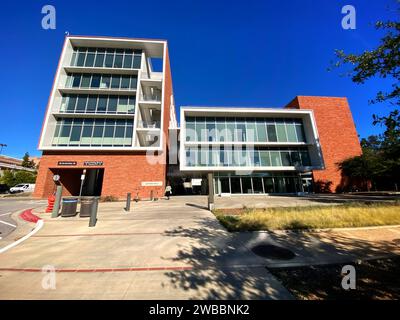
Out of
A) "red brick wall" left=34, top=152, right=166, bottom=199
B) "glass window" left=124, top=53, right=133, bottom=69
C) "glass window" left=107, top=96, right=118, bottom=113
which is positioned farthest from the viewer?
"glass window" left=124, top=53, right=133, bottom=69

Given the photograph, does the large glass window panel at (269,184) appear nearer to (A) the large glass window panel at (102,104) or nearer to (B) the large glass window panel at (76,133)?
(A) the large glass window panel at (102,104)

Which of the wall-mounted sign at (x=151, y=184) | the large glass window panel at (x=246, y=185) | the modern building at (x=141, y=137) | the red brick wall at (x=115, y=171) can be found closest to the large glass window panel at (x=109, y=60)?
the modern building at (x=141, y=137)

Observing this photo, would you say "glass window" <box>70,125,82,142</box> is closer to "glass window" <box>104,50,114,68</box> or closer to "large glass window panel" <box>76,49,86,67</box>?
"large glass window panel" <box>76,49,86,67</box>

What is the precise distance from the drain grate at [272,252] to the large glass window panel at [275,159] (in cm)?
2422

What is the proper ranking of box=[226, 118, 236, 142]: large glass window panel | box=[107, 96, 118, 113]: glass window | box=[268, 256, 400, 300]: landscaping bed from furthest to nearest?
box=[226, 118, 236, 142]: large glass window panel, box=[107, 96, 118, 113]: glass window, box=[268, 256, 400, 300]: landscaping bed

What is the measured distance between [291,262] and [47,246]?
757cm

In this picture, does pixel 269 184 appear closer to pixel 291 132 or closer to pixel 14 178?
pixel 291 132

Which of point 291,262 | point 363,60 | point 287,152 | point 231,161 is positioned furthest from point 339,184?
point 291,262

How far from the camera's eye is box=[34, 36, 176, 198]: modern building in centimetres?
2452

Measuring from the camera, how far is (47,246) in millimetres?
5957

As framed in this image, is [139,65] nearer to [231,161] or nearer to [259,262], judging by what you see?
[231,161]

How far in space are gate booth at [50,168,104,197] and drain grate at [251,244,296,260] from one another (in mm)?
28831

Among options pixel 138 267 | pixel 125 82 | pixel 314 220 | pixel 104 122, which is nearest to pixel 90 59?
pixel 125 82

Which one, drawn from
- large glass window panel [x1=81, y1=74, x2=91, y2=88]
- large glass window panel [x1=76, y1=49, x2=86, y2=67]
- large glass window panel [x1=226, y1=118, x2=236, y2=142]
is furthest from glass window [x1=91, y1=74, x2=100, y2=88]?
large glass window panel [x1=226, y1=118, x2=236, y2=142]
